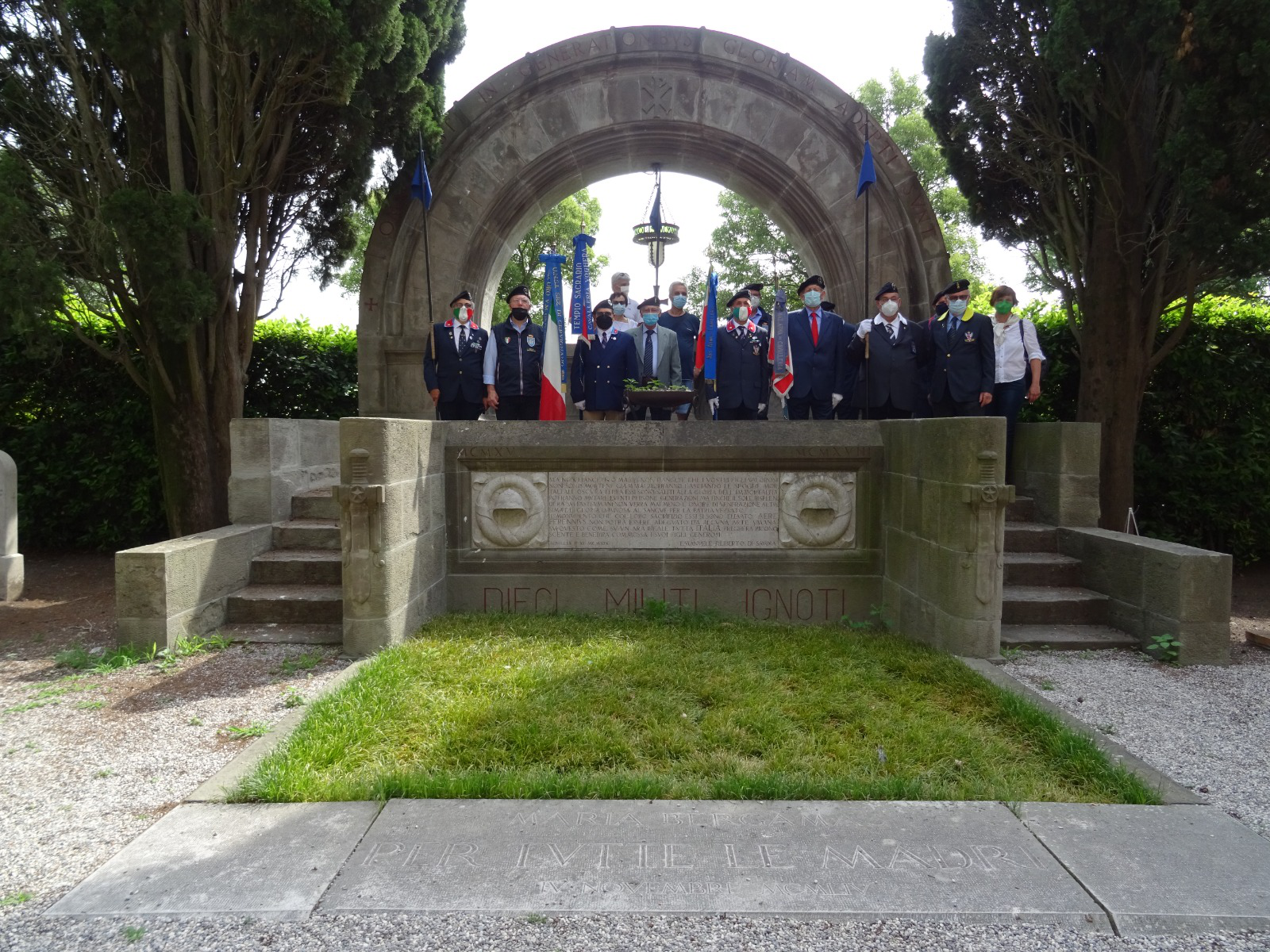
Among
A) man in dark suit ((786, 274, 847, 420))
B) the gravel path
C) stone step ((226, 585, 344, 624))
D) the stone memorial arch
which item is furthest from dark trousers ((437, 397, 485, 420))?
the gravel path

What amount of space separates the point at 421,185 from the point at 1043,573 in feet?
22.4

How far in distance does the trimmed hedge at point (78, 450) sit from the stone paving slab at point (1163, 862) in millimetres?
9174

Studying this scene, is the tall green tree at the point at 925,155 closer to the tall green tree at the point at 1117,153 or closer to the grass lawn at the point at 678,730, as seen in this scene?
the tall green tree at the point at 1117,153

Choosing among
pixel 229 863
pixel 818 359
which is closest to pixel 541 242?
pixel 818 359

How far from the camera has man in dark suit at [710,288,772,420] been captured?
23.0 feet

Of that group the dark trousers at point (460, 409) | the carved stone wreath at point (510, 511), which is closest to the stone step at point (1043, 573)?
the carved stone wreath at point (510, 511)

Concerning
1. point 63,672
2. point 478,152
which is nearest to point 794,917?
point 63,672

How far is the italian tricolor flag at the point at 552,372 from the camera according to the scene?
23.6ft

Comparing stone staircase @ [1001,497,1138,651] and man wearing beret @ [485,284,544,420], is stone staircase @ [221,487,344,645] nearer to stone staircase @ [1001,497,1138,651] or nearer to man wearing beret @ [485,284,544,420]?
man wearing beret @ [485,284,544,420]

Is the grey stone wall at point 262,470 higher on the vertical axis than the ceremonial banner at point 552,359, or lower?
lower

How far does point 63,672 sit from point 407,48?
5.91m

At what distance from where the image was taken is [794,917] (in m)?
2.29

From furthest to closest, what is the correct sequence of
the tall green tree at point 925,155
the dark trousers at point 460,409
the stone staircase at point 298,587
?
the tall green tree at point 925,155 < the dark trousers at point 460,409 < the stone staircase at point 298,587

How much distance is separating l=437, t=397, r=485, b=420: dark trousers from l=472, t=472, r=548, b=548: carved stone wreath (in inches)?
64.1
